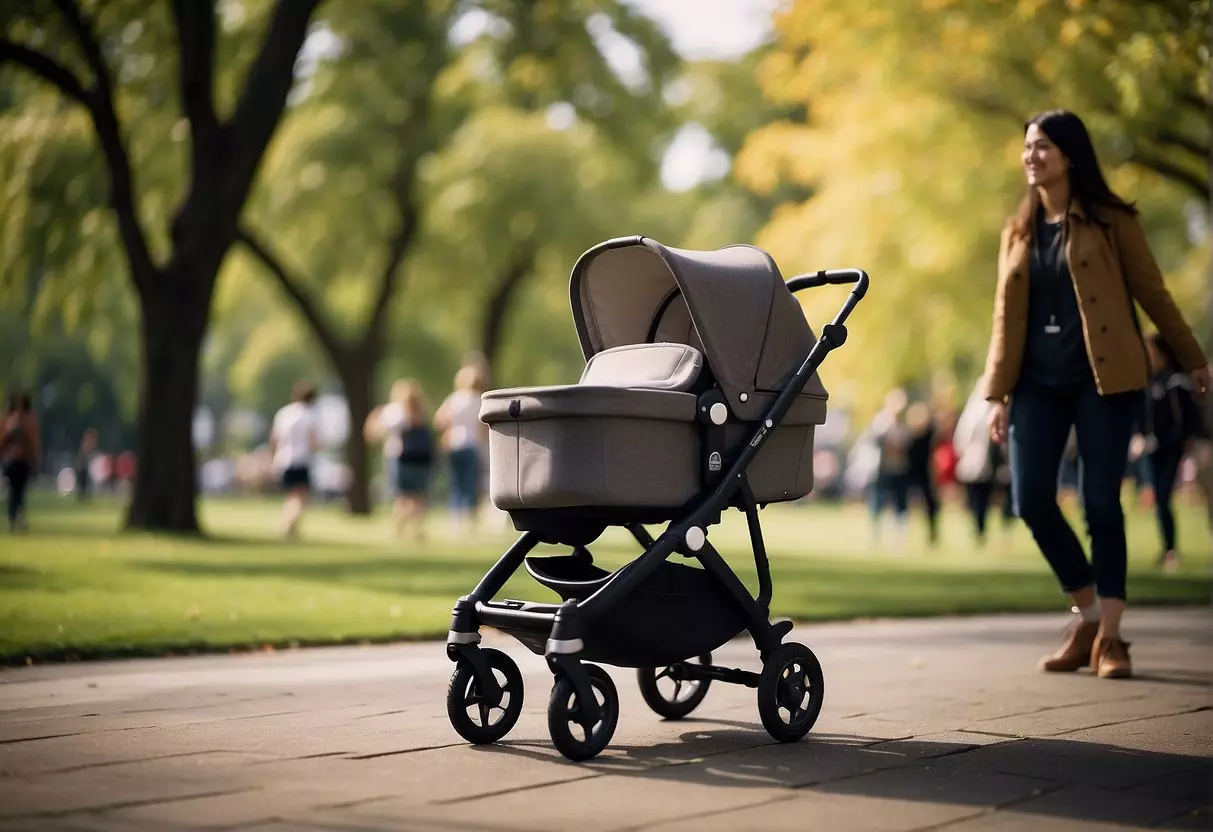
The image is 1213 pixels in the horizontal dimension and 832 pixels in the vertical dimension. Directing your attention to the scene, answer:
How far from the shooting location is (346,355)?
94.2 ft

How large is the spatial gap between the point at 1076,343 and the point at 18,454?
16.5m

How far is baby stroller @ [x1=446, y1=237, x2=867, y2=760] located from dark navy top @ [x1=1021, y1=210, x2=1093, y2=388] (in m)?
1.59

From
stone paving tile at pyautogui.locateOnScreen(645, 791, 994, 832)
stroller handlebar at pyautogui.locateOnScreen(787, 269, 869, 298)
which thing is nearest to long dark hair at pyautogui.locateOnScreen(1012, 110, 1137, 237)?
stroller handlebar at pyautogui.locateOnScreen(787, 269, 869, 298)

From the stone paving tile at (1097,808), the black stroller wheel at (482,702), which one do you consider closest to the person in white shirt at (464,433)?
the black stroller wheel at (482,702)

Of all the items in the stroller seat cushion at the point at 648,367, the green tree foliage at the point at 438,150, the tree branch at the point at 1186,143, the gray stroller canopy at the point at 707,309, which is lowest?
the stroller seat cushion at the point at 648,367

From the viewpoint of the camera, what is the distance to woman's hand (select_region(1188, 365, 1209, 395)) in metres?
6.90

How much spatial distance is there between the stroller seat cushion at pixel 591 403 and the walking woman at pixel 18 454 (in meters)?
16.4

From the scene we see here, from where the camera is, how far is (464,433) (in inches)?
739

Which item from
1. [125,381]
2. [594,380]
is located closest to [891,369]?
[594,380]

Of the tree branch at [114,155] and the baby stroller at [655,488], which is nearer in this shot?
the baby stroller at [655,488]

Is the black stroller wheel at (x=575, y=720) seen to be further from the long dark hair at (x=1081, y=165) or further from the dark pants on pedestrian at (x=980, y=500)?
the dark pants on pedestrian at (x=980, y=500)

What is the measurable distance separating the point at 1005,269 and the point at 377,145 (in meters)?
Answer: 22.6

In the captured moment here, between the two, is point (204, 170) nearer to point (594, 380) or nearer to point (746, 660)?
point (746, 660)

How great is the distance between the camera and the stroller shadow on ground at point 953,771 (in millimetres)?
4492
